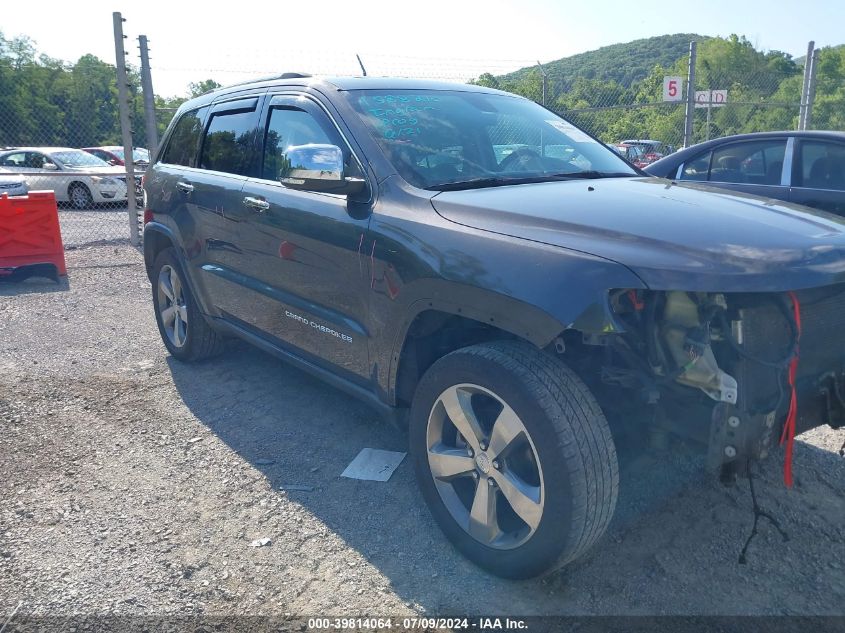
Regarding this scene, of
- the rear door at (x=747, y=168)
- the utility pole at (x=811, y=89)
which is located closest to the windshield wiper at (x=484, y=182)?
the rear door at (x=747, y=168)

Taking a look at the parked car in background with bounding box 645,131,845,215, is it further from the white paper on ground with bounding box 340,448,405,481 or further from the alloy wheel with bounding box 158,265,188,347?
the alloy wheel with bounding box 158,265,188,347

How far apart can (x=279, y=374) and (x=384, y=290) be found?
86.0 inches

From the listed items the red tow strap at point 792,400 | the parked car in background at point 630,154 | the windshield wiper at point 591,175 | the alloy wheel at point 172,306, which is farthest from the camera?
the alloy wheel at point 172,306

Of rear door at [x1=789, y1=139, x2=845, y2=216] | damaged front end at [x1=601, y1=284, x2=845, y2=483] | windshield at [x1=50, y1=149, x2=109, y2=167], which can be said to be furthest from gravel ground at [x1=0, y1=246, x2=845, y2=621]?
windshield at [x1=50, y1=149, x2=109, y2=167]

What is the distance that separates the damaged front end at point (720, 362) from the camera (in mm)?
2301

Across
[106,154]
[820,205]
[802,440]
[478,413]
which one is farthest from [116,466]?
[106,154]

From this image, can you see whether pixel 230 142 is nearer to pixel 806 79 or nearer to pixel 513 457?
pixel 513 457

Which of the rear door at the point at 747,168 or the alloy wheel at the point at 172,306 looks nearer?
the alloy wheel at the point at 172,306

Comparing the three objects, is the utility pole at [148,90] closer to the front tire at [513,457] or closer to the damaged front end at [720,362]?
the front tire at [513,457]

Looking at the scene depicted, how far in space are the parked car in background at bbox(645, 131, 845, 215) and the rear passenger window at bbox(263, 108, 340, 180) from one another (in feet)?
13.3

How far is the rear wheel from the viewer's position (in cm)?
1577

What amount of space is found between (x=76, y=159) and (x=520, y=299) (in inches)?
644

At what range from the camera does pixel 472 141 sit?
11.5 ft

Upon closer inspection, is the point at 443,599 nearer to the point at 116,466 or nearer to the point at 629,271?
the point at 629,271
